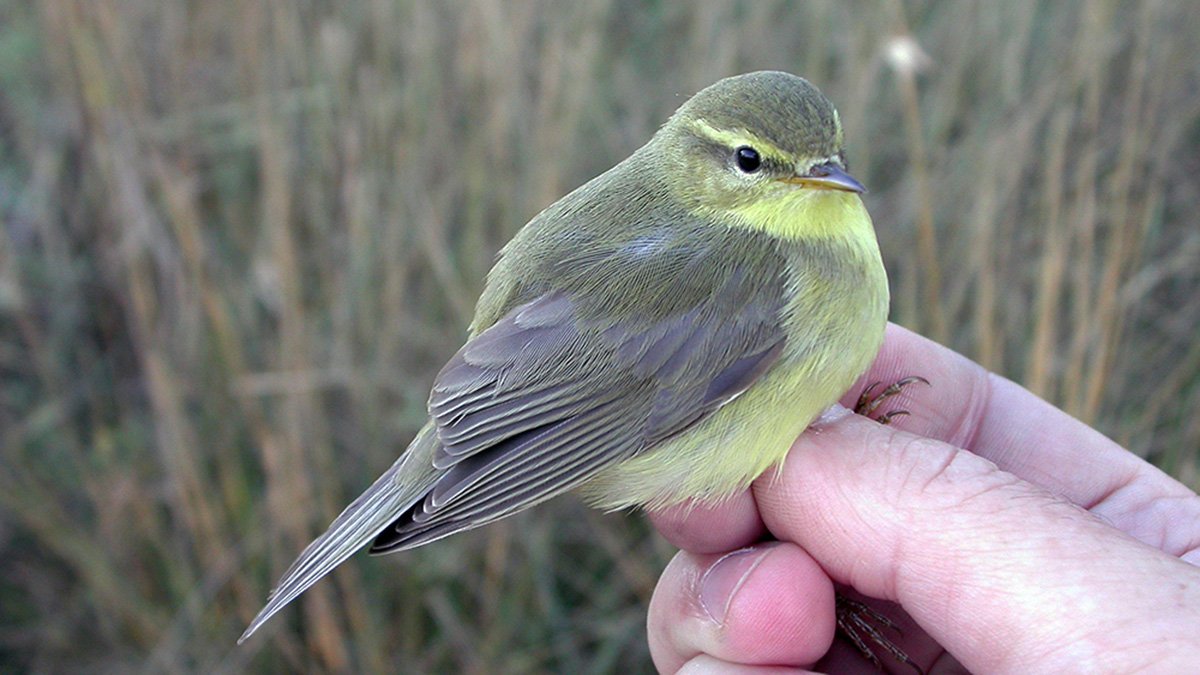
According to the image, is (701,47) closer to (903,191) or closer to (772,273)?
(903,191)

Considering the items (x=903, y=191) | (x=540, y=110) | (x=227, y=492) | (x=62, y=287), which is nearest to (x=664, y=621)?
(x=227, y=492)

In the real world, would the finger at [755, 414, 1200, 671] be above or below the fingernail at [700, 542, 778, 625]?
above

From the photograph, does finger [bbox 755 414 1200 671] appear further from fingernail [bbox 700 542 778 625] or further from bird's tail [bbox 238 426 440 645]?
bird's tail [bbox 238 426 440 645]

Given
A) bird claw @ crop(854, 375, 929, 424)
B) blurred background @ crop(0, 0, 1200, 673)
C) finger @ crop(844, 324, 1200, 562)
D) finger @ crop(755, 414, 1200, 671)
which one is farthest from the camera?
blurred background @ crop(0, 0, 1200, 673)

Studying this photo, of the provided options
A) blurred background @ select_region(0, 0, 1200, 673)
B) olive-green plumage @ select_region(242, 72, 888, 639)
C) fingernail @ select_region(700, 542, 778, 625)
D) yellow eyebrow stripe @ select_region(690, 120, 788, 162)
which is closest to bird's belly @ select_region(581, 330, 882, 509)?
olive-green plumage @ select_region(242, 72, 888, 639)

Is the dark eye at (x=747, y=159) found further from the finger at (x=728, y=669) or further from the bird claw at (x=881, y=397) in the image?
the finger at (x=728, y=669)

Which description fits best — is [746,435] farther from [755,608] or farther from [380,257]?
[380,257]
